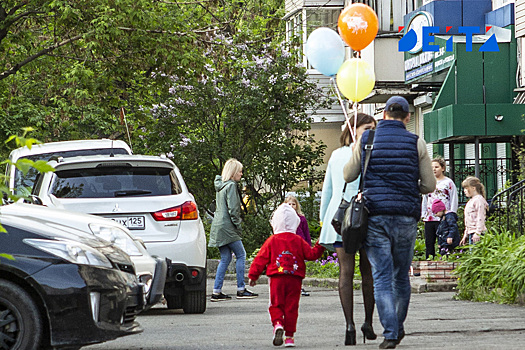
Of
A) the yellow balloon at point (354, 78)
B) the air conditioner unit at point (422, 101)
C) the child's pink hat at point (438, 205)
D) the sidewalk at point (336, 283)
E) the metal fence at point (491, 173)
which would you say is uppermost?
the air conditioner unit at point (422, 101)

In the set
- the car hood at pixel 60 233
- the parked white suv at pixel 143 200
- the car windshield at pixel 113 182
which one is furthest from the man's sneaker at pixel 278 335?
the car windshield at pixel 113 182

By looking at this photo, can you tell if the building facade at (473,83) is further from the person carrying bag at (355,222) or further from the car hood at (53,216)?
the car hood at (53,216)

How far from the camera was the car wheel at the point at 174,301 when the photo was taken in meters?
12.1

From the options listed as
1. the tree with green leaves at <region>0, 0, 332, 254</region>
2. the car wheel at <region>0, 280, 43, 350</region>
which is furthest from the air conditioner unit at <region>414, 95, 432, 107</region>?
the car wheel at <region>0, 280, 43, 350</region>

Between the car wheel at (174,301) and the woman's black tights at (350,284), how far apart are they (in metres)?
4.20

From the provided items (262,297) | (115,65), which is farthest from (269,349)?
(115,65)

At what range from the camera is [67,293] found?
6770 millimetres

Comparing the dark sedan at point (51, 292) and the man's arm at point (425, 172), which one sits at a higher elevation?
the man's arm at point (425, 172)

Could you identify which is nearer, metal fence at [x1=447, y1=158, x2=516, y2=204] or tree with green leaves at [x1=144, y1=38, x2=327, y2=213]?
tree with green leaves at [x1=144, y1=38, x2=327, y2=213]

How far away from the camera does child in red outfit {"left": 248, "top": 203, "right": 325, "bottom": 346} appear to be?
8227 mm

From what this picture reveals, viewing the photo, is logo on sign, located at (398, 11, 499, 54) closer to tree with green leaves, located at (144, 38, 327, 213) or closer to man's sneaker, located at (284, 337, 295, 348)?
tree with green leaves, located at (144, 38, 327, 213)

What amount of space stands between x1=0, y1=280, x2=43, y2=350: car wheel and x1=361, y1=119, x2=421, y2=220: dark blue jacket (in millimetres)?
2567

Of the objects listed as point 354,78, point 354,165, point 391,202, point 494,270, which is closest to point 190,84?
point 354,78

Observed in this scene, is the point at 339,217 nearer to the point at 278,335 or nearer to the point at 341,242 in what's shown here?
the point at 341,242
